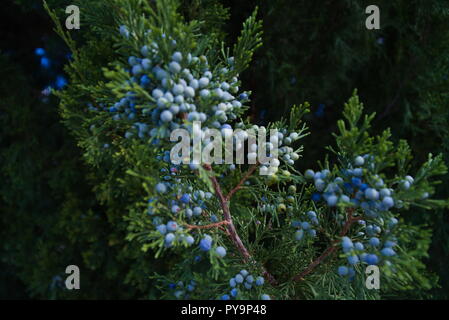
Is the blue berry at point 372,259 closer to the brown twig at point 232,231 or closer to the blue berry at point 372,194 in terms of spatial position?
the blue berry at point 372,194

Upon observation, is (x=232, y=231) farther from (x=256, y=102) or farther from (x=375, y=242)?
(x=256, y=102)

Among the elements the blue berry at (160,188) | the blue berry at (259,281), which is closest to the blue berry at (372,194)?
the blue berry at (259,281)

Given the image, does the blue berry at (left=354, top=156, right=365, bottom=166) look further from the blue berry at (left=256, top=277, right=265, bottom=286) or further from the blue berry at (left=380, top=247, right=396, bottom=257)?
the blue berry at (left=256, top=277, right=265, bottom=286)

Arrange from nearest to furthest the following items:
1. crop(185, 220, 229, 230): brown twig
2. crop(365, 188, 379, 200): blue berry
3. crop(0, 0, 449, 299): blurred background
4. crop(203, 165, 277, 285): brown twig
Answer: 1. crop(365, 188, 379, 200): blue berry
2. crop(185, 220, 229, 230): brown twig
3. crop(203, 165, 277, 285): brown twig
4. crop(0, 0, 449, 299): blurred background

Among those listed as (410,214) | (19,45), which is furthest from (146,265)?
(19,45)

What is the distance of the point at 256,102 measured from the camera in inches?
89.7

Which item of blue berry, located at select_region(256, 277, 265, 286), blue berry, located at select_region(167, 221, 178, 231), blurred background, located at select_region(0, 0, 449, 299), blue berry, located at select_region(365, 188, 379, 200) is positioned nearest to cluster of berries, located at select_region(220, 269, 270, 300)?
blue berry, located at select_region(256, 277, 265, 286)

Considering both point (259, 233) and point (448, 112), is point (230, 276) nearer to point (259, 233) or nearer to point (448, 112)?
point (259, 233)

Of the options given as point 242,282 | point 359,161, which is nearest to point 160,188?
point 242,282

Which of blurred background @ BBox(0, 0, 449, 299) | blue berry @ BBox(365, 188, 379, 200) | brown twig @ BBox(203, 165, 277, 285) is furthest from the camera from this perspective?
blurred background @ BBox(0, 0, 449, 299)

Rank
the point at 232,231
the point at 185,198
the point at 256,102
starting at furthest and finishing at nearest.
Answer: the point at 256,102 → the point at 232,231 → the point at 185,198

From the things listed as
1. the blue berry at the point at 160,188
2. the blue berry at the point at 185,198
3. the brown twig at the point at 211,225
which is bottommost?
the brown twig at the point at 211,225

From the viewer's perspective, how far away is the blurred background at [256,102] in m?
2.00

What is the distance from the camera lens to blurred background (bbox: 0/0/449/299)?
2004 millimetres
